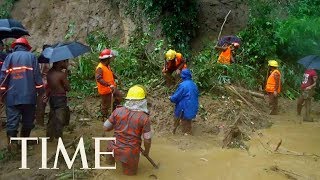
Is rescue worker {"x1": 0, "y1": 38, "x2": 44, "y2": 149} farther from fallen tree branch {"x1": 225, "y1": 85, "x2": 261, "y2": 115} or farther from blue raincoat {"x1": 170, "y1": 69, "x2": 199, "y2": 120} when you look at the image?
fallen tree branch {"x1": 225, "y1": 85, "x2": 261, "y2": 115}

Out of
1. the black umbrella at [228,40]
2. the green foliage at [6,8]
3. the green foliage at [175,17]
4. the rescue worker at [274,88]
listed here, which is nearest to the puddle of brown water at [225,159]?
the rescue worker at [274,88]

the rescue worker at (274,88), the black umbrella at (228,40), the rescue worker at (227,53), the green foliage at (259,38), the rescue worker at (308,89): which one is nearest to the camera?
the rescue worker at (308,89)

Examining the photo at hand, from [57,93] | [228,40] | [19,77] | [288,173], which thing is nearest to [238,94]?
[228,40]

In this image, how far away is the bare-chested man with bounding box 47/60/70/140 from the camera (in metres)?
7.46

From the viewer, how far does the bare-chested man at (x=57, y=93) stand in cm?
746

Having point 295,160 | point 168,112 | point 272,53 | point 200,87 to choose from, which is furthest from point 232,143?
point 272,53

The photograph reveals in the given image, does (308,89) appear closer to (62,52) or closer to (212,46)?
(212,46)

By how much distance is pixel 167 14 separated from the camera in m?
12.9

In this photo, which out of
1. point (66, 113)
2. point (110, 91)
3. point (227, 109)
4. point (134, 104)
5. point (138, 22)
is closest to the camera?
point (134, 104)

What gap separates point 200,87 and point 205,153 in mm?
2844

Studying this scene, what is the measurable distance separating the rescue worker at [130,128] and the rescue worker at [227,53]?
502 centimetres

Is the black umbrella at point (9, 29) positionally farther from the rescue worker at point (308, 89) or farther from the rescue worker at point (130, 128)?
the rescue worker at point (308, 89)

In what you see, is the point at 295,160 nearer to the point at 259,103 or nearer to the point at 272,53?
the point at 259,103

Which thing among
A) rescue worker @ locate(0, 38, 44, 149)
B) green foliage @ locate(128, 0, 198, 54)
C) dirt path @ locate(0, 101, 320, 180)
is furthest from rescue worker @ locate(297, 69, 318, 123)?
rescue worker @ locate(0, 38, 44, 149)
